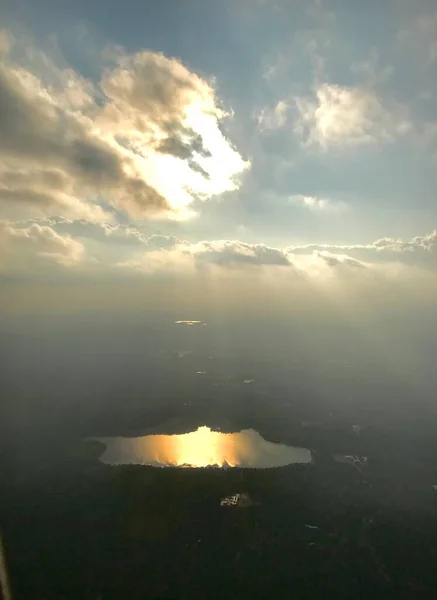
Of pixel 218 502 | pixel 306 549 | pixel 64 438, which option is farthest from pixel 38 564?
pixel 64 438

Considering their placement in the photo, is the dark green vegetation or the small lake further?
the small lake

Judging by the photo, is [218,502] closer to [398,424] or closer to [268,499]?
[268,499]

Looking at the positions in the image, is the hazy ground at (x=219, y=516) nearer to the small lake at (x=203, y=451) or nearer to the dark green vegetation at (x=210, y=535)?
the dark green vegetation at (x=210, y=535)

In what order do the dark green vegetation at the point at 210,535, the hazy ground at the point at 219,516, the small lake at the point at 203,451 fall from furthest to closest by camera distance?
the small lake at the point at 203,451
the hazy ground at the point at 219,516
the dark green vegetation at the point at 210,535

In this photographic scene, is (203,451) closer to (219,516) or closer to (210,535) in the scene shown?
(219,516)

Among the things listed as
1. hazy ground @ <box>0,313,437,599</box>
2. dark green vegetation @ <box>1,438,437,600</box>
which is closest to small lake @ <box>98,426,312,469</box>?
hazy ground @ <box>0,313,437,599</box>

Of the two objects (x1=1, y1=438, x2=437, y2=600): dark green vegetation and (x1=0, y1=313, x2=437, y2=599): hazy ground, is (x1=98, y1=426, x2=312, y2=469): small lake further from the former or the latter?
(x1=1, y1=438, x2=437, y2=600): dark green vegetation

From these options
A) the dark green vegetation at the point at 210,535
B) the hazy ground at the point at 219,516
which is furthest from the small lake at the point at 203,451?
the dark green vegetation at the point at 210,535
